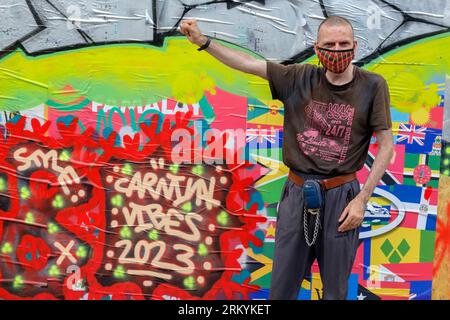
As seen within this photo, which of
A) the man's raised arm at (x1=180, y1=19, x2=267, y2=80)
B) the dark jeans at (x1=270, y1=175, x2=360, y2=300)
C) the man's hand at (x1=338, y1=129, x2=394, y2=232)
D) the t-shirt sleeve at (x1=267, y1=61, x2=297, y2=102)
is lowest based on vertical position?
the dark jeans at (x1=270, y1=175, x2=360, y2=300)

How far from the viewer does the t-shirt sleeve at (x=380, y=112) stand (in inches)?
124

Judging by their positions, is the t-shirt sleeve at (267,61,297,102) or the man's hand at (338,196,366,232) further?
the t-shirt sleeve at (267,61,297,102)

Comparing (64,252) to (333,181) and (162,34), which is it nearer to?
(162,34)

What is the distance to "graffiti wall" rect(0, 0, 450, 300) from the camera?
13.2ft

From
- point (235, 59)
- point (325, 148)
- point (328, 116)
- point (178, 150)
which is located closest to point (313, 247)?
point (325, 148)

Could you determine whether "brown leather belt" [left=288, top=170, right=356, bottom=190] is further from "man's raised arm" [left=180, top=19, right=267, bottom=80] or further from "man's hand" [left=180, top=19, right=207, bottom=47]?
"man's hand" [left=180, top=19, right=207, bottom=47]

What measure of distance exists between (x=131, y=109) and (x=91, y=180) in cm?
57

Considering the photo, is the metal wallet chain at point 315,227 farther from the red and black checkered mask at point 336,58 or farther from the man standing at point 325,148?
the red and black checkered mask at point 336,58

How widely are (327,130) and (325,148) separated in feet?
0.32

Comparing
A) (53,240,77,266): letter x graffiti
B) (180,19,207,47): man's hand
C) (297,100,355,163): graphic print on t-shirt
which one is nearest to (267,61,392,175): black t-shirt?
(297,100,355,163): graphic print on t-shirt

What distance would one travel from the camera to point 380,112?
10.4 feet

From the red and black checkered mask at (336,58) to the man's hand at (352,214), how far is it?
701 mm

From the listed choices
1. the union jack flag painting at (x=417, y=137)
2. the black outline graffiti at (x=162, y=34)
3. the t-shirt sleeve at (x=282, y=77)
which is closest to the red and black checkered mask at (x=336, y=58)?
the t-shirt sleeve at (x=282, y=77)
